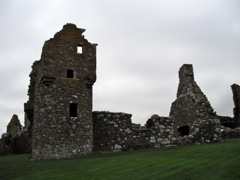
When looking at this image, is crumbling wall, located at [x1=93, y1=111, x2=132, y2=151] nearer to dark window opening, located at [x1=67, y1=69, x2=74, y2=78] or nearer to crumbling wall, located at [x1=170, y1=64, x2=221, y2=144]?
dark window opening, located at [x1=67, y1=69, x2=74, y2=78]

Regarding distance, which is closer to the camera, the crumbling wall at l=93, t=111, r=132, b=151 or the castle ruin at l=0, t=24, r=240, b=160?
the castle ruin at l=0, t=24, r=240, b=160

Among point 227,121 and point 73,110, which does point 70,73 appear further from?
point 227,121

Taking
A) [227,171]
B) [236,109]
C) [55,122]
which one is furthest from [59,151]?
[236,109]

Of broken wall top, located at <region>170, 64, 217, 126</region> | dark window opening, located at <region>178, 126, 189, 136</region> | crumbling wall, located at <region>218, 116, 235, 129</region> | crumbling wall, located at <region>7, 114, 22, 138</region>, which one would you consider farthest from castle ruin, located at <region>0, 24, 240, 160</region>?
crumbling wall, located at <region>7, 114, 22, 138</region>

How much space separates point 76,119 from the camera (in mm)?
19125

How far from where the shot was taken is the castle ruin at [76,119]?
18.5m

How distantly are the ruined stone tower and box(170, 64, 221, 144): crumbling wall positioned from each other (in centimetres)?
680

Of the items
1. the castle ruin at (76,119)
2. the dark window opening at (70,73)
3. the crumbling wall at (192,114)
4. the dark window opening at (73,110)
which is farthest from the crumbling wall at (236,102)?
the dark window opening at (70,73)

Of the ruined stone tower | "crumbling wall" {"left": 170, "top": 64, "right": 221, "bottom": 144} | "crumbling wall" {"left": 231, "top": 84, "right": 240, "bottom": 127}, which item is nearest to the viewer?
the ruined stone tower

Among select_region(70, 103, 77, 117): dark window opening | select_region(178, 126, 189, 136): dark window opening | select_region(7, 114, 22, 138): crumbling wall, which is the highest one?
select_region(7, 114, 22, 138): crumbling wall

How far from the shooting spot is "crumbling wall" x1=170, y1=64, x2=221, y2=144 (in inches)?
840

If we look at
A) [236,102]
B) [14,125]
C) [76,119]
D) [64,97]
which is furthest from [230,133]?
[14,125]

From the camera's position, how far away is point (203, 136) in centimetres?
2131

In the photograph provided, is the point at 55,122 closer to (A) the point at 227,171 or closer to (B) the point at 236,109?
(A) the point at 227,171
